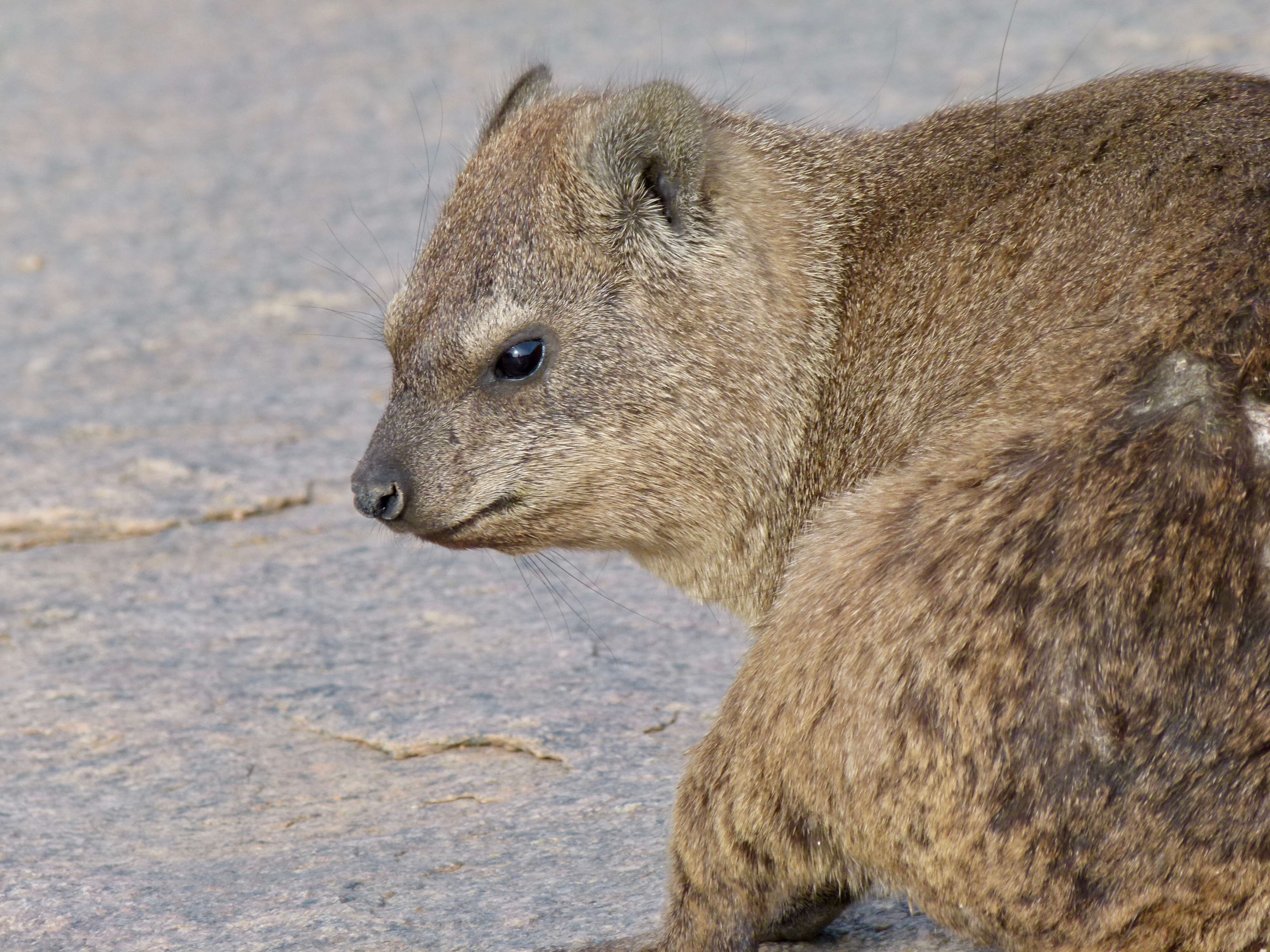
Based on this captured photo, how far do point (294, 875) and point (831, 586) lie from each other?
5.89ft

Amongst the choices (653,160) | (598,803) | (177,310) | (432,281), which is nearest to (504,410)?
(432,281)

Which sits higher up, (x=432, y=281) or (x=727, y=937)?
(x=432, y=281)

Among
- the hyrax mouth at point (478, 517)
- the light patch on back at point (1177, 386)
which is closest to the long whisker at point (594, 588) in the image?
the hyrax mouth at point (478, 517)

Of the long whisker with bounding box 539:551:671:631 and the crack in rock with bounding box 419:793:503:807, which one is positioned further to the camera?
the long whisker with bounding box 539:551:671:631

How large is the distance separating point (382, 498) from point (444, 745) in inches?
39.1

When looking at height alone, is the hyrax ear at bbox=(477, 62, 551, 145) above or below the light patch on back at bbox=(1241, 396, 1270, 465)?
above

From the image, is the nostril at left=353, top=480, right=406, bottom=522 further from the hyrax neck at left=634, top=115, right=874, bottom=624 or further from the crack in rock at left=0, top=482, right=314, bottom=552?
the crack in rock at left=0, top=482, right=314, bottom=552

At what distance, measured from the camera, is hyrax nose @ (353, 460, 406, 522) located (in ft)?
14.8

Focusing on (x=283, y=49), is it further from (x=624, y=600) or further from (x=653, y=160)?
(x=653, y=160)

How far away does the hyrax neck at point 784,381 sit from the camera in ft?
14.8

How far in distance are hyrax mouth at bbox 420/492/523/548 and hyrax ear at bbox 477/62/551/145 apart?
1411 millimetres

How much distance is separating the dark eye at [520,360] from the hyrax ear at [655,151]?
48 centimetres

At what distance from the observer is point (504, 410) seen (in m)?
4.55

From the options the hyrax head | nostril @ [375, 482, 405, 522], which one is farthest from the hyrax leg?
nostril @ [375, 482, 405, 522]
